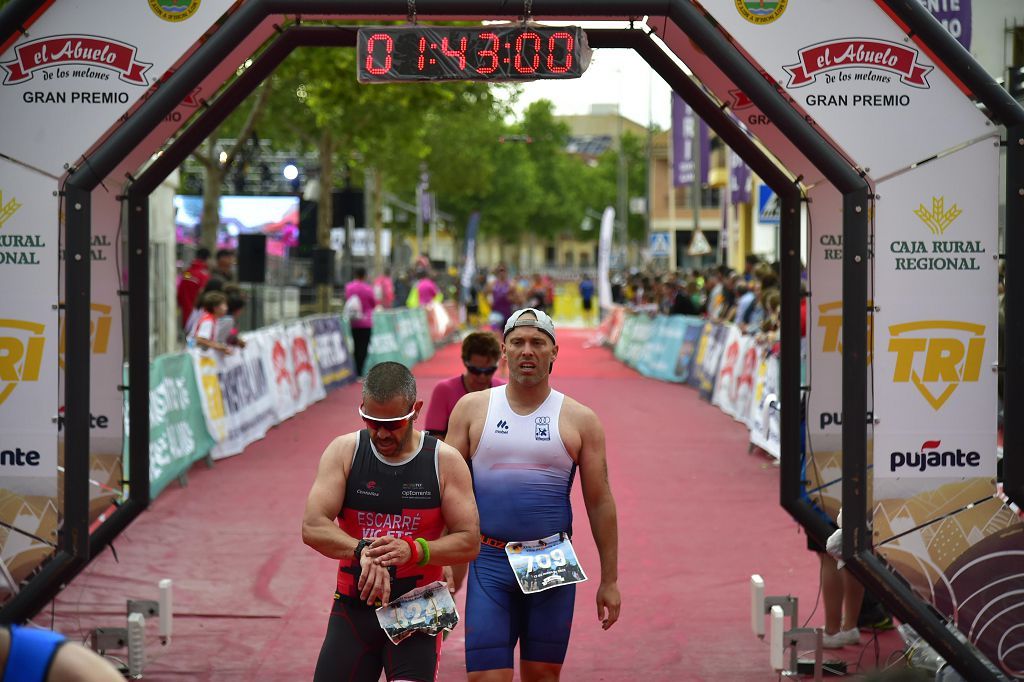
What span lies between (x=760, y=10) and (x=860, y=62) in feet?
1.88

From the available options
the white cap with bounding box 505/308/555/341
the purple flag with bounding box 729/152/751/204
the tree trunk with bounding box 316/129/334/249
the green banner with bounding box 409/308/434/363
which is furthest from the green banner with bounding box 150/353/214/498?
the tree trunk with bounding box 316/129/334/249

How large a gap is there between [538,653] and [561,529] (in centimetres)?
54

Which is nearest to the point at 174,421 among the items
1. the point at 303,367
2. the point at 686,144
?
the point at 303,367

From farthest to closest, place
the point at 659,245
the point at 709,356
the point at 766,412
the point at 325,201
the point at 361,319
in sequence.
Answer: the point at 659,245
the point at 325,201
the point at 361,319
the point at 709,356
the point at 766,412

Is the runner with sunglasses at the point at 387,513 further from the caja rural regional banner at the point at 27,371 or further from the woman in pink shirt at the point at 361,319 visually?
the woman in pink shirt at the point at 361,319

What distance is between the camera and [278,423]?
61.4 ft

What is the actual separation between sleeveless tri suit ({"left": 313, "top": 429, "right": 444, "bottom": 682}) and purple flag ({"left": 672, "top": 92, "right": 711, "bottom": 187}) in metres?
30.0

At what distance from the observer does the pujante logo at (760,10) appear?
7.00m

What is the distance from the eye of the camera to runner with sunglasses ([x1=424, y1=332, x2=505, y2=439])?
7.68 metres

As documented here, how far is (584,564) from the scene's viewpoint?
10.5 m

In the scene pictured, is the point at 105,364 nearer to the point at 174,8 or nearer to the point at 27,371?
the point at 27,371

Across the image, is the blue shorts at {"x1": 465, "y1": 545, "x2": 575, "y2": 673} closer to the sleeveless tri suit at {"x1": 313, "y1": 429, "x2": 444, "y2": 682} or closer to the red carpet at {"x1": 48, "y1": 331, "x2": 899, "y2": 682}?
the sleeveless tri suit at {"x1": 313, "y1": 429, "x2": 444, "y2": 682}

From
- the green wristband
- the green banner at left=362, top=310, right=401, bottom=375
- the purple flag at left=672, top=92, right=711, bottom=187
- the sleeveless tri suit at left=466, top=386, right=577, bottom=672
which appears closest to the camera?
the green wristband

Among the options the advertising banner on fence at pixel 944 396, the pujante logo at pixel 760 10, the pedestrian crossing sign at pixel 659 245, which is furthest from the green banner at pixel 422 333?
the advertising banner on fence at pixel 944 396
